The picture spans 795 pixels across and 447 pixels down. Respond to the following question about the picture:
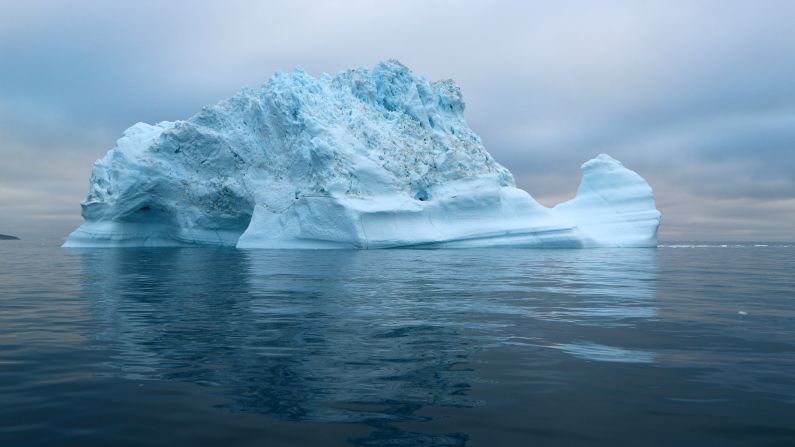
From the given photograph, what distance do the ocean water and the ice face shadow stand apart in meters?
0.03

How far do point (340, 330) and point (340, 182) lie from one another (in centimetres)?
2278

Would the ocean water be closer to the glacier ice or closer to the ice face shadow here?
the ice face shadow

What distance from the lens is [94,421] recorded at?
369 cm

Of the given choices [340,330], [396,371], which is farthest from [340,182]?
[396,371]

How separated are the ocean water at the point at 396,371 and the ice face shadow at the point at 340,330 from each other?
0.03 m

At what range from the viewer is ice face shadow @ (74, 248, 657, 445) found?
4242 millimetres

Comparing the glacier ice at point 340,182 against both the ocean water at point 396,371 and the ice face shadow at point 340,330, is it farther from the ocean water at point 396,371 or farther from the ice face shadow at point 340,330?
the ocean water at point 396,371

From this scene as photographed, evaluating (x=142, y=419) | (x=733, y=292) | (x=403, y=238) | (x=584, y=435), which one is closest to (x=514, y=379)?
(x=584, y=435)

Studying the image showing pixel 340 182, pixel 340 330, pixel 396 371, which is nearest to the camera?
pixel 396 371

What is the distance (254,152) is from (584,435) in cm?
3263

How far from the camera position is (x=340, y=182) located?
29.3 metres

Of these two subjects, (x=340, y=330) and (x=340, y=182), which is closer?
(x=340, y=330)

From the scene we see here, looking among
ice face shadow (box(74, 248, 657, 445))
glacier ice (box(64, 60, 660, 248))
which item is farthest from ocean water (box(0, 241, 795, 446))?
glacier ice (box(64, 60, 660, 248))

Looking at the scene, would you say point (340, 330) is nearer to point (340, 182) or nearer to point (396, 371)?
point (396, 371)
